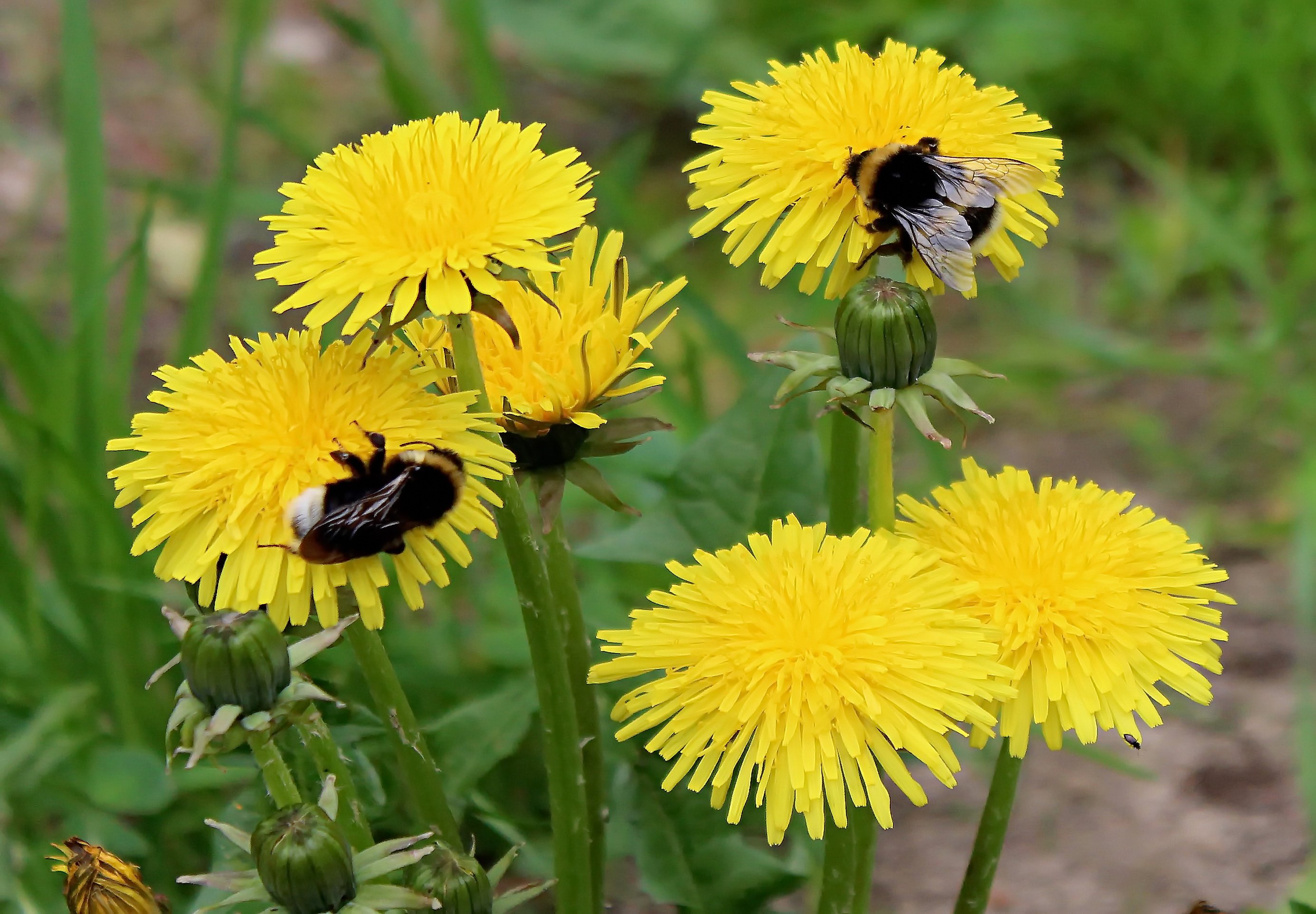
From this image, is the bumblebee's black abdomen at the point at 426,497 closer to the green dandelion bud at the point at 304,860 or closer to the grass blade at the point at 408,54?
the green dandelion bud at the point at 304,860

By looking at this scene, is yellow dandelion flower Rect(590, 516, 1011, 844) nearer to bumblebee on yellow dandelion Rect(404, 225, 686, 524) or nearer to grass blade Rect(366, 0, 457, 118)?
bumblebee on yellow dandelion Rect(404, 225, 686, 524)

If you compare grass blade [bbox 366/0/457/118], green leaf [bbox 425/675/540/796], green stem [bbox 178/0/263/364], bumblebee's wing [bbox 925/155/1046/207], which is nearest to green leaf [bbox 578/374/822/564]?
green leaf [bbox 425/675/540/796]

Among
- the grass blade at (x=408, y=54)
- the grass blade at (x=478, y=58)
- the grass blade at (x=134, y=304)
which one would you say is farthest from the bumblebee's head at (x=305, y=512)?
the grass blade at (x=408, y=54)

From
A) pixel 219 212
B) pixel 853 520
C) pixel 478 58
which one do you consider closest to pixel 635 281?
pixel 478 58

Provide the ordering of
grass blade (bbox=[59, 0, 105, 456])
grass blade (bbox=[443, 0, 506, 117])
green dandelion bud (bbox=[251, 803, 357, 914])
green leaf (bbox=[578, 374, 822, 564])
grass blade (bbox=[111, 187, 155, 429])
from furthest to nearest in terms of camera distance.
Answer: grass blade (bbox=[443, 0, 506, 117])
grass blade (bbox=[59, 0, 105, 456])
grass blade (bbox=[111, 187, 155, 429])
green leaf (bbox=[578, 374, 822, 564])
green dandelion bud (bbox=[251, 803, 357, 914])

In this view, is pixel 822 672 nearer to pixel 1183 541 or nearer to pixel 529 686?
pixel 1183 541

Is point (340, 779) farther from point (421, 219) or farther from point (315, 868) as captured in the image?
point (421, 219)
